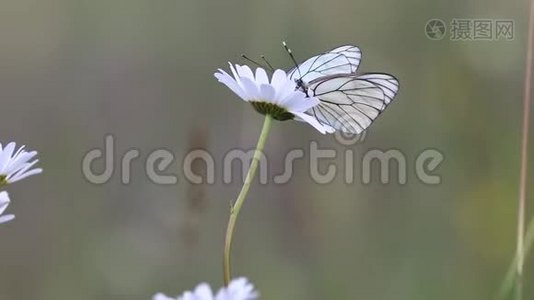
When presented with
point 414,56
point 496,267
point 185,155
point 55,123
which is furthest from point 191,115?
point 496,267

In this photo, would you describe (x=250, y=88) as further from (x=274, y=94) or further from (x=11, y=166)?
(x=11, y=166)

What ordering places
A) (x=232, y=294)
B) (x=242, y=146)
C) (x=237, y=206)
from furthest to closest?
(x=242, y=146) → (x=237, y=206) → (x=232, y=294)

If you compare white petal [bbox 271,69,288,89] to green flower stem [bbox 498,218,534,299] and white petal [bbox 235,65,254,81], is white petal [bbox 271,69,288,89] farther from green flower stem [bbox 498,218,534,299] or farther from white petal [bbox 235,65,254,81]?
green flower stem [bbox 498,218,534,299]

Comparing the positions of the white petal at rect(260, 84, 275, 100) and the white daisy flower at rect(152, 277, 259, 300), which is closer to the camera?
the white daisy flower at rect(152, 277, 259, 300)

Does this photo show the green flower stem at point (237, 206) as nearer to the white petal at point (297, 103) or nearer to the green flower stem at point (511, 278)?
the white petal at point (297, 103)

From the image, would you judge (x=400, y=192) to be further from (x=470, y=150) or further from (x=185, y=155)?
(x=185, y=155)

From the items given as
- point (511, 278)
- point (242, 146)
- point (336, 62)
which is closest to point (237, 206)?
point (336, 62)

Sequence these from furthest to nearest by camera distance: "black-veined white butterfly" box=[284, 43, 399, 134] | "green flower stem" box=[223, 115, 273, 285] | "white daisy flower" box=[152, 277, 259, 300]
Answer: "black-veined white butterfly" box=[284, 43, 399, 134]
"green flower stem" box=[223, 115, 273, 285]
"white daisy flower" box=[152, 277, 259, 300]

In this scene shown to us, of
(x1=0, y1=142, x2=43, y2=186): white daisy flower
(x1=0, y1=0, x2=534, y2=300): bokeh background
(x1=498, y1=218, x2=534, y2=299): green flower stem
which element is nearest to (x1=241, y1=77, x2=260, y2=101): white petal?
(x1=0, y1=142, x2=43, y2=186): white daisy flower
